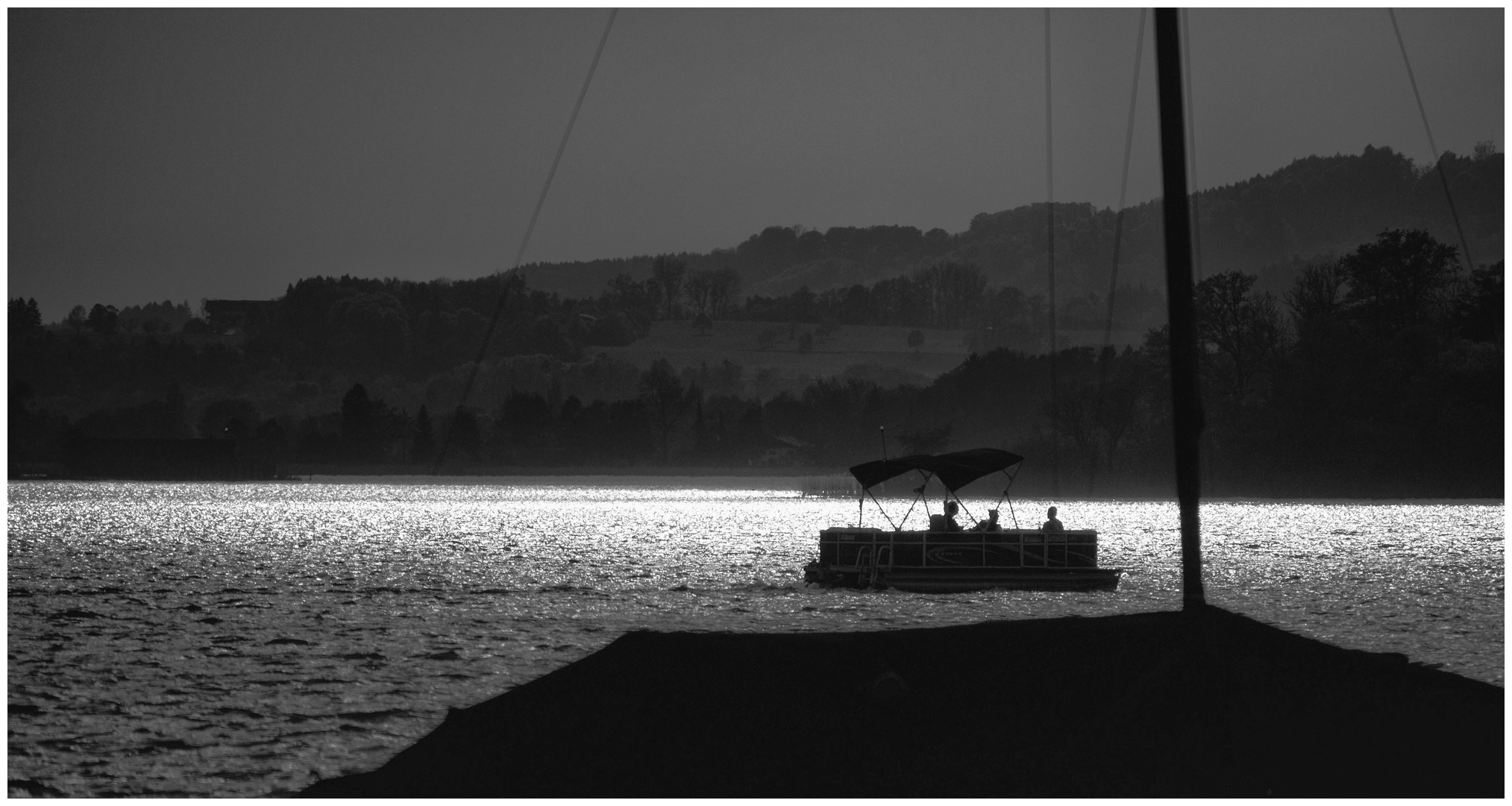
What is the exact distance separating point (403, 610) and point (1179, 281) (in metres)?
23.8

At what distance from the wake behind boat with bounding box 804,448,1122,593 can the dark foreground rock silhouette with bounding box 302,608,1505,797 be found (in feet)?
58.0

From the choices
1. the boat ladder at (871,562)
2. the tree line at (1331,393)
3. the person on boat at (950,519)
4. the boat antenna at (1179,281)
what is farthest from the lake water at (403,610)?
the tree line at (1331,393)

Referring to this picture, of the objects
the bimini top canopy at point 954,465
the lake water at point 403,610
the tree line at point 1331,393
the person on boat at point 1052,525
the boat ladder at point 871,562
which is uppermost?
the tree line at point 1331,393

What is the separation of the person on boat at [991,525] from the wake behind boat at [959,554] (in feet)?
0.15

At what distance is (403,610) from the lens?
3319 centimetres

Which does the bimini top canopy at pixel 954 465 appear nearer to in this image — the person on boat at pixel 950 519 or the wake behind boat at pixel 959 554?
the wake behind boat at pixel 959 554

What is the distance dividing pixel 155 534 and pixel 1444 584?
5977 centimetres

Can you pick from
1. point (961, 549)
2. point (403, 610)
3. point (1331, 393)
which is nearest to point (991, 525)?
point (961, 549)

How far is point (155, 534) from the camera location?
75250 mm

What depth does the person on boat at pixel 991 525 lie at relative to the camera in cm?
3700

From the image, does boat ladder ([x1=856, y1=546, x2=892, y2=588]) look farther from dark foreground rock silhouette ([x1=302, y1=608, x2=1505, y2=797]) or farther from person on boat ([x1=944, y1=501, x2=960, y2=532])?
dark foreground rock silhouette ([x1=302, y1=608, x2=1505, y2=797])

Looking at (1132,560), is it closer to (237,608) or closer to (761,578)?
(761,578)

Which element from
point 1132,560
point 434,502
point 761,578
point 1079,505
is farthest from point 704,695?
point 434,502

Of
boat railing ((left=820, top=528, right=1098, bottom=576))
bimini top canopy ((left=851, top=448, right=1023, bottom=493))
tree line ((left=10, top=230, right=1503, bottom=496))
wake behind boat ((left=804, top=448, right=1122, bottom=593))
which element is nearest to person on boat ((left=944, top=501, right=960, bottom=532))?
wake behind boat ((left=804, top=448, right=1122, bottom=593))
